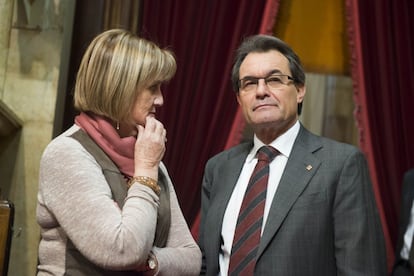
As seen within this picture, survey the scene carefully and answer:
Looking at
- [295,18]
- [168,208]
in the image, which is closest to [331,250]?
[168,208]

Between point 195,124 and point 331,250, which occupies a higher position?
point 195,124

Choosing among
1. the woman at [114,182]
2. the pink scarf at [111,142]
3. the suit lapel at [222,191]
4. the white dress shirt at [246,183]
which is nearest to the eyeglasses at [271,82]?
the white dress shirt at [246,183]

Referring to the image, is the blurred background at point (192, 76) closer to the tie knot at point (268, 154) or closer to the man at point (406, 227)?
the man at point (406, 227)

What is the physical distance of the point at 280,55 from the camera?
2.29 meters

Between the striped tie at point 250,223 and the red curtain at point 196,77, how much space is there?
904 millimetres

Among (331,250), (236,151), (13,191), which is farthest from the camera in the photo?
(13,191)

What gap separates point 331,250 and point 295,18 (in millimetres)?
1773

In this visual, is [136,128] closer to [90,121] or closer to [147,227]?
[90,121]

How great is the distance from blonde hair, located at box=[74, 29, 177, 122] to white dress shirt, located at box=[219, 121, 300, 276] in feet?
1.98

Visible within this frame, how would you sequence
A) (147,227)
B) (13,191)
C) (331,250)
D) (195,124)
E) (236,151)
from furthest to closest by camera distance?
(195,124) → (13,191) → (236,151) → (331,250) → (147,227)

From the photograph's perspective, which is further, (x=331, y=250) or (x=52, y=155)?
(x=331, y=250)

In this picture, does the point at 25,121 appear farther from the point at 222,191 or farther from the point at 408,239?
the point at 408,239

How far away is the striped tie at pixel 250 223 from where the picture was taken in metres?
2.06

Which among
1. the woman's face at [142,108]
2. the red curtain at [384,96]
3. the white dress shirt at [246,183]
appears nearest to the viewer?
the woman's face at [142,108]
